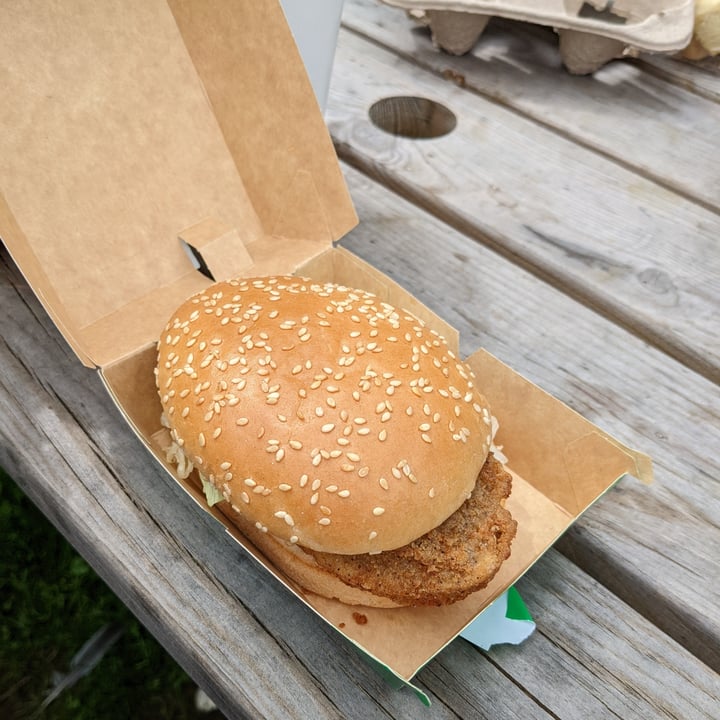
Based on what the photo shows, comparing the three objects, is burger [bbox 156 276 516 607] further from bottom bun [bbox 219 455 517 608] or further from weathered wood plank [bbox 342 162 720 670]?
weathered wood plank [bbox 342 162 720 670]

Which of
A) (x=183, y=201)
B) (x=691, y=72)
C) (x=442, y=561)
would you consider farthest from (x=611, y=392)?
(x=691, y=72)

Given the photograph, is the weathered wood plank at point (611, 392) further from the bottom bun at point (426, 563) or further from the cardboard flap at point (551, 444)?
the bottom bun at point (426, 563)

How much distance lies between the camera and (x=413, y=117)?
2277 millimetres

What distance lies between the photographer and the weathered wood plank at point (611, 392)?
1.24 metres

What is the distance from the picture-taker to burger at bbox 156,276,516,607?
1.08m

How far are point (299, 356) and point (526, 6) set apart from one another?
1.63 m

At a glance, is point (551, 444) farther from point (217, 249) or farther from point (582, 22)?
point (582, 22)

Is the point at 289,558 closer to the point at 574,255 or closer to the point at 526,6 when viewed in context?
the point at 574,255

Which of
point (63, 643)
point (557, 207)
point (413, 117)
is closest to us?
point (63, 643)

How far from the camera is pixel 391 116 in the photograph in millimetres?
2223

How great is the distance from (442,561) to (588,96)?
1810 mm

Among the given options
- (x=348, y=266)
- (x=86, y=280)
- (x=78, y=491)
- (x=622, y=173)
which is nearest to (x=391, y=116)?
(x=622, y=173)

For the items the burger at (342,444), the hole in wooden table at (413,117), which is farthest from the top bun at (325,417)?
Result: the hole in wooden table at (413,117)

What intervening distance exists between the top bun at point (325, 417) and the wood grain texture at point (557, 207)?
0.66 meters
